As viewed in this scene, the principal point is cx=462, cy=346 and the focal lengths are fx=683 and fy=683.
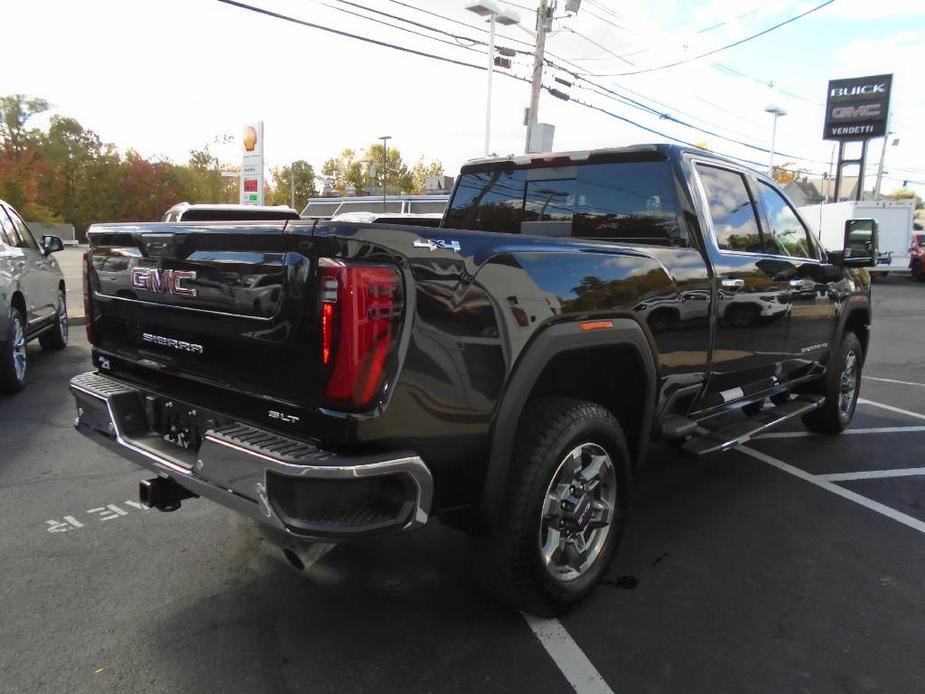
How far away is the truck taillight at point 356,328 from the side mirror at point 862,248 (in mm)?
4254

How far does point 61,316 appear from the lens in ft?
28.7

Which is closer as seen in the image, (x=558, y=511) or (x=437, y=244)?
(x=437, y=244)

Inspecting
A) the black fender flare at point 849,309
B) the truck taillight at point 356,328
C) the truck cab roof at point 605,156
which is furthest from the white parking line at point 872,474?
the truck taillight at point 356,328

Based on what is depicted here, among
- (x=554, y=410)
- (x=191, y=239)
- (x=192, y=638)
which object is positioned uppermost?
(x=191, y=239)

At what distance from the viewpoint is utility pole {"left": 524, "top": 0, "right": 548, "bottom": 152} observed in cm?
1773

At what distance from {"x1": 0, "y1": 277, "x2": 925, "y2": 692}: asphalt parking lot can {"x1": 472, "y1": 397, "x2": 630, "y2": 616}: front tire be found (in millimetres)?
179

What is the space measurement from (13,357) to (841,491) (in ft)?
23.0

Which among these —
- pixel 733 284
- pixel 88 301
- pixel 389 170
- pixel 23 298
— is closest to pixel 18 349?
pixel 23 298

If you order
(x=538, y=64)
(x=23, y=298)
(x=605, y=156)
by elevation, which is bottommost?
(x=23, y=298)

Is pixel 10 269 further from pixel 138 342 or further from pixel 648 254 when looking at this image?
pixel 648 254

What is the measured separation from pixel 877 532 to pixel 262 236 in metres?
3.68

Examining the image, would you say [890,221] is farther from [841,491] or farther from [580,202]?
[580,202]

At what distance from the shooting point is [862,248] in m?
5.03

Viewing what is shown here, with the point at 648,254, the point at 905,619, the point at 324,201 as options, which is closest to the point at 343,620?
the point at 648,254
